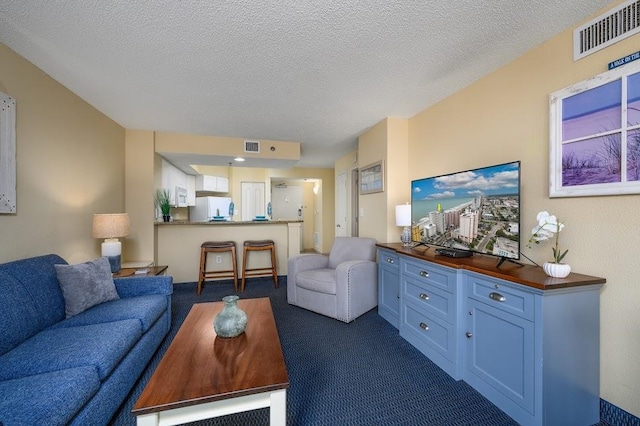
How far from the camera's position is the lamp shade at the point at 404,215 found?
2.88 metres

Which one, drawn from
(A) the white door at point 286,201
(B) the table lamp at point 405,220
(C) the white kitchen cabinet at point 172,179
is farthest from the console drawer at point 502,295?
(A) the white door at point 286,201

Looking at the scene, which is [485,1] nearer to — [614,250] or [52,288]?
[614,250]

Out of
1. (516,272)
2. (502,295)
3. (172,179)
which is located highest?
(172,179)

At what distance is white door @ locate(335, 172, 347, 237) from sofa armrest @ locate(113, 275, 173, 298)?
405 cm

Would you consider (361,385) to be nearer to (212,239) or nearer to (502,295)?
(502,295)

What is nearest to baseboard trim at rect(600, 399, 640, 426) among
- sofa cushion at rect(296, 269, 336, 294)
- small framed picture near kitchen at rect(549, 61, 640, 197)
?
small framed picture near kitchen at rect(549, 61, 640, 197)

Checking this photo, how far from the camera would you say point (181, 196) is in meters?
5.37

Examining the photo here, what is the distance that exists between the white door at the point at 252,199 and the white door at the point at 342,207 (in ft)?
6.61

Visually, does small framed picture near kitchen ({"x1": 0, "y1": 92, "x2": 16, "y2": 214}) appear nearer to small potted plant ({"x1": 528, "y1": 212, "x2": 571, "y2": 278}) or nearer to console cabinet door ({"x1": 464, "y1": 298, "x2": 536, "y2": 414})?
console cabinet door ({"x1": 464, "y1": 298, "x2": 536, "y2": 414})

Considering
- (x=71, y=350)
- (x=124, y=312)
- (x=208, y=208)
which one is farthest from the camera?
(x=208, y=208)

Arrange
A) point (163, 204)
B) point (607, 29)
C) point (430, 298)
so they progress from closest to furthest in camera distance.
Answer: point (607, 29)
point (430, 298)
point (163, 204)

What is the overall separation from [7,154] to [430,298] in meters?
3.33

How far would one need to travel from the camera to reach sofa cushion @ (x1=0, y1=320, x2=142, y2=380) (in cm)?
125

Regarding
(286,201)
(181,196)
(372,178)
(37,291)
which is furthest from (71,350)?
(286,201)
